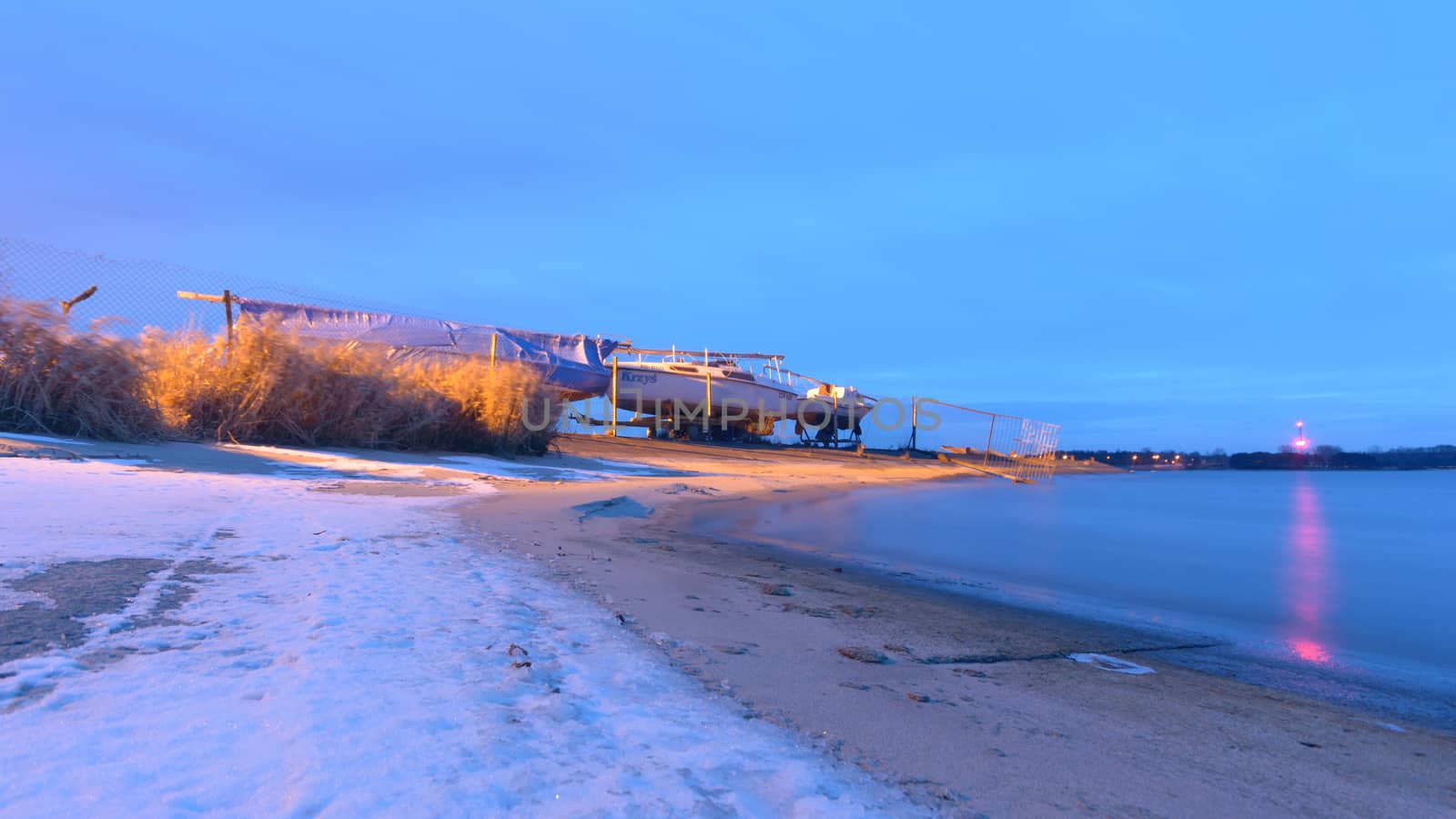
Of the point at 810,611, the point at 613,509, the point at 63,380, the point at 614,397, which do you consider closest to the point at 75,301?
the point at 63,380

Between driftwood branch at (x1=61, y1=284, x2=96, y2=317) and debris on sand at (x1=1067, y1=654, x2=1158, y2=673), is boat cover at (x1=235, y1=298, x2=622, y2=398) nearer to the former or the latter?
driftwood branch at (x1=61, y1=284, x2=96, y2=317)

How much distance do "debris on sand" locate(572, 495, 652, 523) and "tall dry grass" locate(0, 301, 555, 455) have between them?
4.37 metres

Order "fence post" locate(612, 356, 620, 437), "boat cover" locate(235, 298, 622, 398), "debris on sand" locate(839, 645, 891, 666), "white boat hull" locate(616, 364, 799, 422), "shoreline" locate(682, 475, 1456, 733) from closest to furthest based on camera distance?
"debris on sand" locate(839, 645, 891, 666) < "shoreline" locate(682, 475, 1456, 733) < "boat cover" locate(235, 298, 622, 398) < "fence post" locate(612, 356, 620, 437) < "white boat hull" locate(616, 364, 799, 422)

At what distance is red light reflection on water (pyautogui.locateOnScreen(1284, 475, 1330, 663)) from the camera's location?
3.70 metres

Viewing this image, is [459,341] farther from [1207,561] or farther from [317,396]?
[1207,561]

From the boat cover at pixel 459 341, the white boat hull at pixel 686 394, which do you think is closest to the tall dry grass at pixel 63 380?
the boat cover at pixel 459 341

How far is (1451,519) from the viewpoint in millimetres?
11680

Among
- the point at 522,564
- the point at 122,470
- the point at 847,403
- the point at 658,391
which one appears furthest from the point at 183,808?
the point at 847,403

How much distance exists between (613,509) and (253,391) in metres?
5.15

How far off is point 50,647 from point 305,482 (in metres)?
4.87

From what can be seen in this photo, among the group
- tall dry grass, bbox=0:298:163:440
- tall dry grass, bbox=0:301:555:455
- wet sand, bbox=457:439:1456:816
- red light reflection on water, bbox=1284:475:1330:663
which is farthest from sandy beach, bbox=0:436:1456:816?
tall dry grass, bbox=0:301:555:455

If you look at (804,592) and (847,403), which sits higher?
(847,403)

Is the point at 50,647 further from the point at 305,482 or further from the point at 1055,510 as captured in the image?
the point at 1055,510

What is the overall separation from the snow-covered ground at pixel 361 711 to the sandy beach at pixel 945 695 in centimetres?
3
